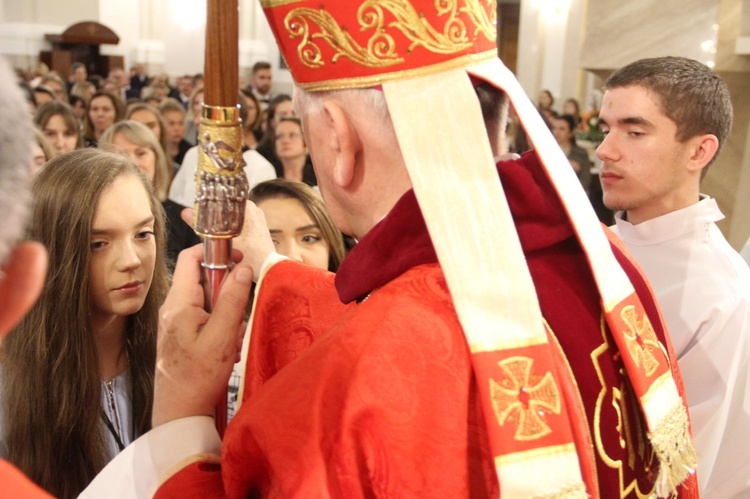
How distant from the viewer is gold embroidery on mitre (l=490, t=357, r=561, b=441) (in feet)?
3.90

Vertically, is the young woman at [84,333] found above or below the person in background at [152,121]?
below

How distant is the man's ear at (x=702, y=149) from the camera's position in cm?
271

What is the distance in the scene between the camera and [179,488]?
1389 mm

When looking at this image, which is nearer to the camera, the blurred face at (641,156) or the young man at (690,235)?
the young man at (690,235)

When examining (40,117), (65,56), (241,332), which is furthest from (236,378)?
(65,56)

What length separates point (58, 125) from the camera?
5328 millimetres

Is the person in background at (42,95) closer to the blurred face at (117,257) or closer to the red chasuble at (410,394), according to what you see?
the blurred face at (117,257)

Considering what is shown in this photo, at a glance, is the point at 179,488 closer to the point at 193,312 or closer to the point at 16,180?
the point at 193,312

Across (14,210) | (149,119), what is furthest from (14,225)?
(149,119)

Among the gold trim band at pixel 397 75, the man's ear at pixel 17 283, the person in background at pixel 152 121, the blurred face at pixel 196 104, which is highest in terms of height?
the blurred face at pixel 196 104

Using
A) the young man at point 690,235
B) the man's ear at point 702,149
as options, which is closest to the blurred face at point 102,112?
the young man at point 690,235

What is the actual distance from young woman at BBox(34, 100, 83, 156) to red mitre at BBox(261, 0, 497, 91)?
437 cm

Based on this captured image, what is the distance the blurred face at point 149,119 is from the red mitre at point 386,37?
477 cm

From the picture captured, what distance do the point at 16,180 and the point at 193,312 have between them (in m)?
0.81
